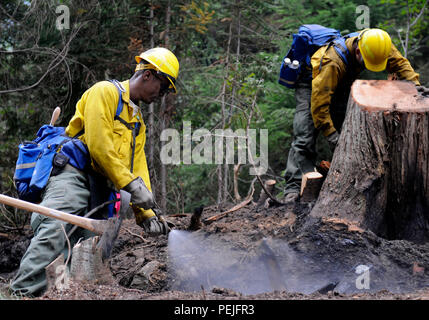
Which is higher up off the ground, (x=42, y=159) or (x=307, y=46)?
(x=307, y=46)

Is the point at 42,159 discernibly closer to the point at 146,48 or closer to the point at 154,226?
the point at 154,226

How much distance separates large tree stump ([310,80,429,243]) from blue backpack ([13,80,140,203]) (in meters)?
2.20

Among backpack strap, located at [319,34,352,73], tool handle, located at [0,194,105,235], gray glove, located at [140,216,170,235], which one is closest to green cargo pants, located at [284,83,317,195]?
backpack strap, located at [319,34,352,73]

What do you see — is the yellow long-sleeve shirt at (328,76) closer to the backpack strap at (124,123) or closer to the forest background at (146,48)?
the forest background at (146,48)

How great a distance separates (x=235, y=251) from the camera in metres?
3.96

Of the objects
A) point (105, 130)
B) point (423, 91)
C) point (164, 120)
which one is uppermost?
point (423, 91)

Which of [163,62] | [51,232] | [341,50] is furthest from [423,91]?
[51,232]

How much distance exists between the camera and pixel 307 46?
18.0 feet

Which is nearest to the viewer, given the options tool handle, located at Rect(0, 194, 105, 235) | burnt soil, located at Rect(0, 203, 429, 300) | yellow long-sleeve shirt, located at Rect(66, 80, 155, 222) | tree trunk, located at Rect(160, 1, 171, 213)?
burnt soil, located at Rect(0, 203, 429, 300)

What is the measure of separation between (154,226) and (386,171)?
2.23 m

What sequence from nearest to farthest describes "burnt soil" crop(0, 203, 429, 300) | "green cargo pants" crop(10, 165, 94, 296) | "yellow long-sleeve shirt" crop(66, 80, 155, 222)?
"burnt soil" crop(0, 203, 429, 300) → "green cargo pants" crop(10, 165, 94, 296) → "yellow long-sleeve shirt" crop(66, 80, 155, 222)

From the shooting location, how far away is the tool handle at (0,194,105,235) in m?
3.35

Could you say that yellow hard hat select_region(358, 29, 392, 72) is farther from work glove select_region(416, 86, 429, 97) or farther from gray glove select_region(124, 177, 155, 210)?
gray glove select_region(124, 177, 155, 210)
